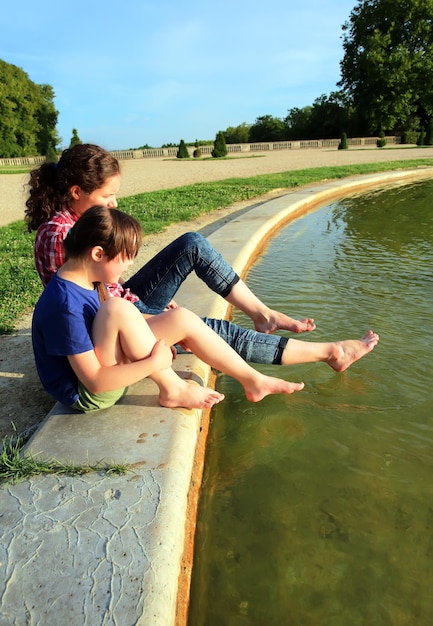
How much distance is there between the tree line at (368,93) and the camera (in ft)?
138

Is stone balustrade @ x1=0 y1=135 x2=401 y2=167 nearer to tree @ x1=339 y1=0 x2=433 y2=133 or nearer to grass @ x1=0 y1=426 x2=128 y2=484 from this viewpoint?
tree @ x1=339 y1=0 x2=433 y2=133

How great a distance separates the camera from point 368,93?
145 feet

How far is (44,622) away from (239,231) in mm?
5664

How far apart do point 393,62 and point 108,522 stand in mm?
48326

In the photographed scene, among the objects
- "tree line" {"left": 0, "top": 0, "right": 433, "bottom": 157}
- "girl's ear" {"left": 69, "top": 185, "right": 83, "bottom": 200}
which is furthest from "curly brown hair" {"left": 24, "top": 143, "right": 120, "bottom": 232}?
"tree line" {"left": 0, "top": 0, "right": 433, "bottom": 157}

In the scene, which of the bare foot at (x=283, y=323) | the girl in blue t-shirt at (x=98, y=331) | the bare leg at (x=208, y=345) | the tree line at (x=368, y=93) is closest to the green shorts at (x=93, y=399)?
the girl in blue t-shirt at (x=98, y=331)

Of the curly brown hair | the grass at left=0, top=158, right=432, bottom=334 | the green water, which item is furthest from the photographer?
the grass at left=0, top=158, right=432, bottom=334

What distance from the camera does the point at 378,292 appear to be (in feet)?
14.9

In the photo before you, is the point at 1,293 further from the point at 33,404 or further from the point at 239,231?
the point at 239,231

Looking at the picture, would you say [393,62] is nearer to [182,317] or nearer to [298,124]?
[298,124]

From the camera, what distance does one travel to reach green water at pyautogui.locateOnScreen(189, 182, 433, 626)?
161 centimetres

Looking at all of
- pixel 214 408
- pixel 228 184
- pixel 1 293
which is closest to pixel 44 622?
pixel 214 408

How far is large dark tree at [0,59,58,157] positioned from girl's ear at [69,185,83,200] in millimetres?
46832

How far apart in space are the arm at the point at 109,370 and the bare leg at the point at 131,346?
0.02 meters
